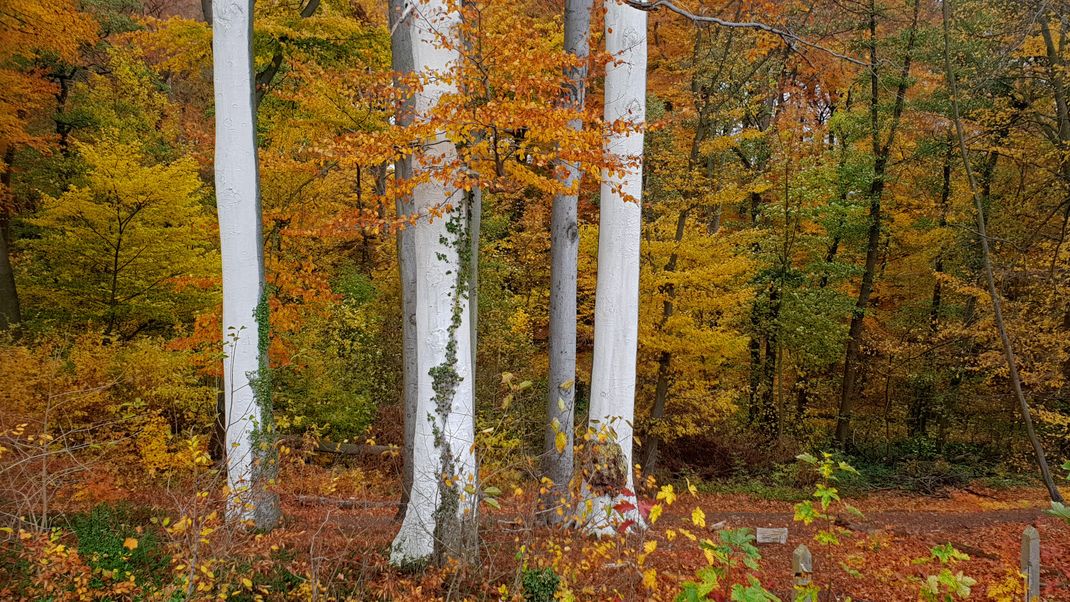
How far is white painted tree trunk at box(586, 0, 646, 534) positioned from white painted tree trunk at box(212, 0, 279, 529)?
3.57m

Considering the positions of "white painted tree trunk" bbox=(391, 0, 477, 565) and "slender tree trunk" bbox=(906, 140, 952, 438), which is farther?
"slender tree trunk" bbox=(906, 140, 952, 438)

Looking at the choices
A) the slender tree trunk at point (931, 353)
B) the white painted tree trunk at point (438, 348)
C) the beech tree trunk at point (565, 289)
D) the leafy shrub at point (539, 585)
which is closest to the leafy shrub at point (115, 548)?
the white painted tree trunk at point (438, 348)

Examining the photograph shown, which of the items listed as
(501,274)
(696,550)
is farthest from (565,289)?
(501,274)

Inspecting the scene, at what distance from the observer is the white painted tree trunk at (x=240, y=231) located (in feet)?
19.7

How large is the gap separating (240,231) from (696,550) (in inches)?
235

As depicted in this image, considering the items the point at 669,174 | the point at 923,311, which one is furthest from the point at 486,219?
the point at 923,311

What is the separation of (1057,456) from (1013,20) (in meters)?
9.51

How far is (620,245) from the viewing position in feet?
19.7

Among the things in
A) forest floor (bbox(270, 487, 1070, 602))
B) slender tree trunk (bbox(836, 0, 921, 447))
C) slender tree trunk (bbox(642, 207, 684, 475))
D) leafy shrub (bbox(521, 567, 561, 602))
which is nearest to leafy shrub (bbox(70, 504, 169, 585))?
forest floor (bbox(270, 487, 1070, 602))

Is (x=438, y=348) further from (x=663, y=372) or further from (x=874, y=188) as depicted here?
(x=874, y=188)

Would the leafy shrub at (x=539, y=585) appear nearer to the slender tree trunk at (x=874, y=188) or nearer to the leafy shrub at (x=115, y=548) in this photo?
the leafy shrub at (x=115, y=548)

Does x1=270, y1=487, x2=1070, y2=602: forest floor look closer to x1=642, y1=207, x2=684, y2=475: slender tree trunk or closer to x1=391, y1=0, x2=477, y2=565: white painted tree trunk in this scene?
x1=391, y1=0, x2=477, y2=565: white painted tree trunk

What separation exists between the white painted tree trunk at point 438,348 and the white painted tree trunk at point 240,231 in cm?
219

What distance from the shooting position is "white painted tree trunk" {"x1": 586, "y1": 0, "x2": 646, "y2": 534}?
591 centimetres
